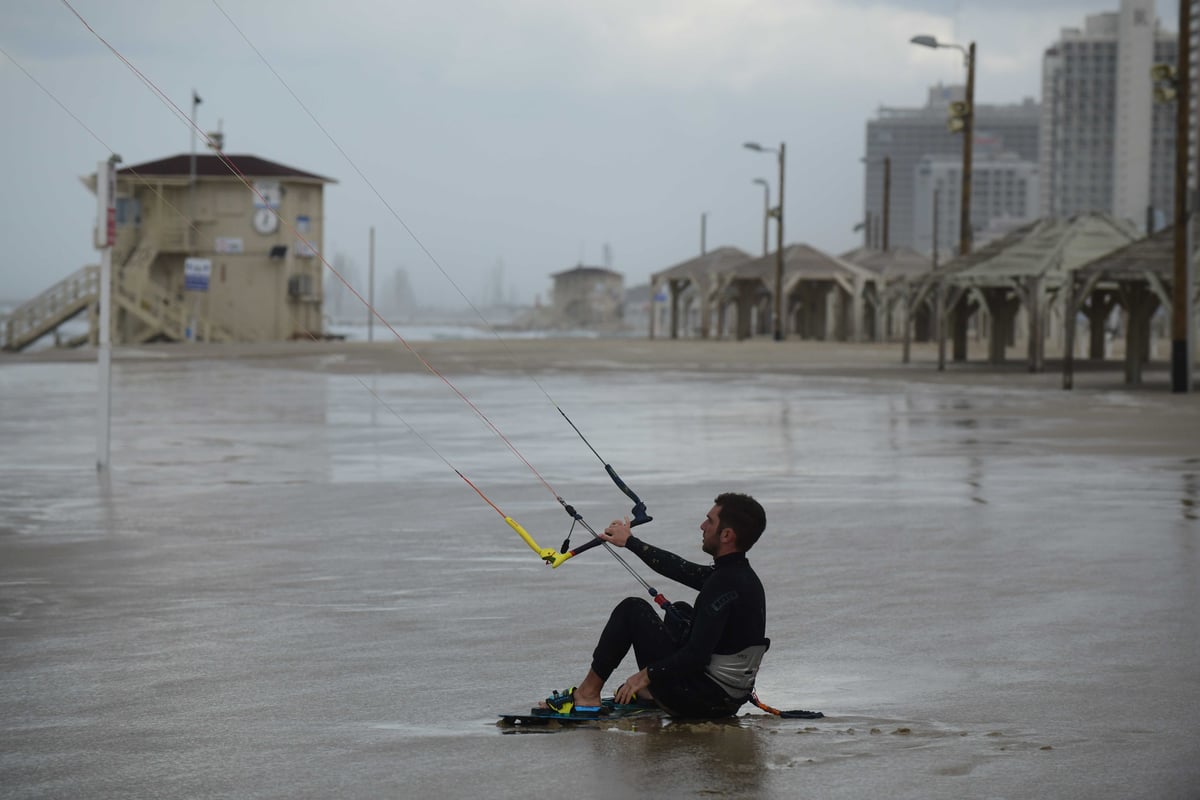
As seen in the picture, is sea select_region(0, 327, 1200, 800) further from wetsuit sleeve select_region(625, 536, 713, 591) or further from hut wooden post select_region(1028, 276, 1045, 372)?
hut wooden post select_region(1028, 276, 1045, 372)

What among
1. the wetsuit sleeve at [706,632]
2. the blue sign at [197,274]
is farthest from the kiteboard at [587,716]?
the blue sign at [197,274]

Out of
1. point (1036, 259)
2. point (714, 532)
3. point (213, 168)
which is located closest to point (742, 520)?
point (714, 532)

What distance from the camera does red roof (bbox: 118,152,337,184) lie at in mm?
72625

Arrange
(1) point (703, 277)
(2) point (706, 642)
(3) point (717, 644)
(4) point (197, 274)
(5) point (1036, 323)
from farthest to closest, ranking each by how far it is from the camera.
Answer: (1) point (703, 277) → (4) point (197, 274) → (5) point (1036, 323) → (3) point (717, 644) → (2) point (706, 642)

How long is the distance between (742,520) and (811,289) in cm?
8067

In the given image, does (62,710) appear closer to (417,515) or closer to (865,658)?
(865,658)

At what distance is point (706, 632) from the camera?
6.25 metres

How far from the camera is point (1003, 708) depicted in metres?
6.76

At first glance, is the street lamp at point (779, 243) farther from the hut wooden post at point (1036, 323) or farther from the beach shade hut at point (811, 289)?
the hut wooden post at point (1036, 323)

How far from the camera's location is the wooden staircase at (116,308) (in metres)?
65.6

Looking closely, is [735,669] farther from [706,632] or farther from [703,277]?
[703,277]

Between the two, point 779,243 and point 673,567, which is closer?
point 673,567

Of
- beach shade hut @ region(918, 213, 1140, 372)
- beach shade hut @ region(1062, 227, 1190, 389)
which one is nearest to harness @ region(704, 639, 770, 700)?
beach shade hut @ region(1062, 227, 1190, 389)

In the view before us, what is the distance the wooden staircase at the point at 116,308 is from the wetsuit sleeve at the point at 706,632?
6115 centimetres
